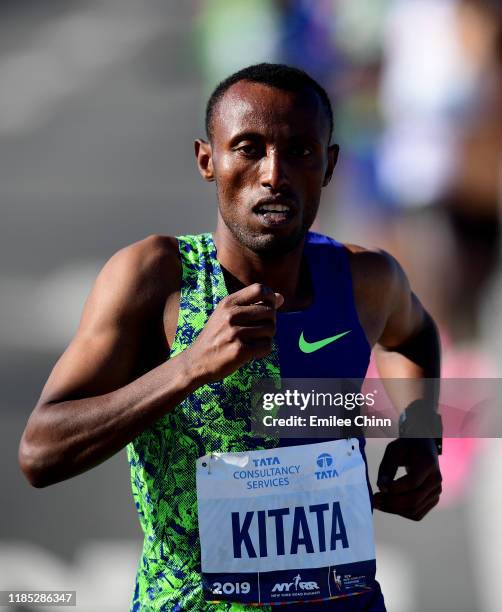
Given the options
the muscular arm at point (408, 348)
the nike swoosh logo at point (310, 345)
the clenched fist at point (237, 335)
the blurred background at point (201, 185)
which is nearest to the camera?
the clenched fist at point (237, 335)

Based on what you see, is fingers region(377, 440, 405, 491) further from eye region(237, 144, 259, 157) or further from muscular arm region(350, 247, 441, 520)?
eye region(237, 144, 259, 157)

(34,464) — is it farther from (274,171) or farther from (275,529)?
(274,171)

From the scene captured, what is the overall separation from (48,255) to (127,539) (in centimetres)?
166

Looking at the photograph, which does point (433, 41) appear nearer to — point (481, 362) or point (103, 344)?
point (481, 362)

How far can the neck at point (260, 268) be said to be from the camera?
7.14 feet

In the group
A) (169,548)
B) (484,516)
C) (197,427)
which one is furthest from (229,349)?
(484,516)

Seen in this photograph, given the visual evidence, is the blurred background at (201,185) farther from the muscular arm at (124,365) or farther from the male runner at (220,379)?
the muscular arm at (124,365)

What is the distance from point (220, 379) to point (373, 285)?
740 mm

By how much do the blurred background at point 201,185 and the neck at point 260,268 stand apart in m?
2.19

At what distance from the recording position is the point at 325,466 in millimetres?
2061

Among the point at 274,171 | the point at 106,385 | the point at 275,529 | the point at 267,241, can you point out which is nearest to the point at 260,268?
the point at 267,241

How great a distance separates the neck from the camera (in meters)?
2.18

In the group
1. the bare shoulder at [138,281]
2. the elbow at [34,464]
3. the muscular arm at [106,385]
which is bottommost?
the elbow at [34,464]

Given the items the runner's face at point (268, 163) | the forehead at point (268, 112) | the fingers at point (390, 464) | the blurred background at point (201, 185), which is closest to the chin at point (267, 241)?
the runner's face at point (268, 163)
